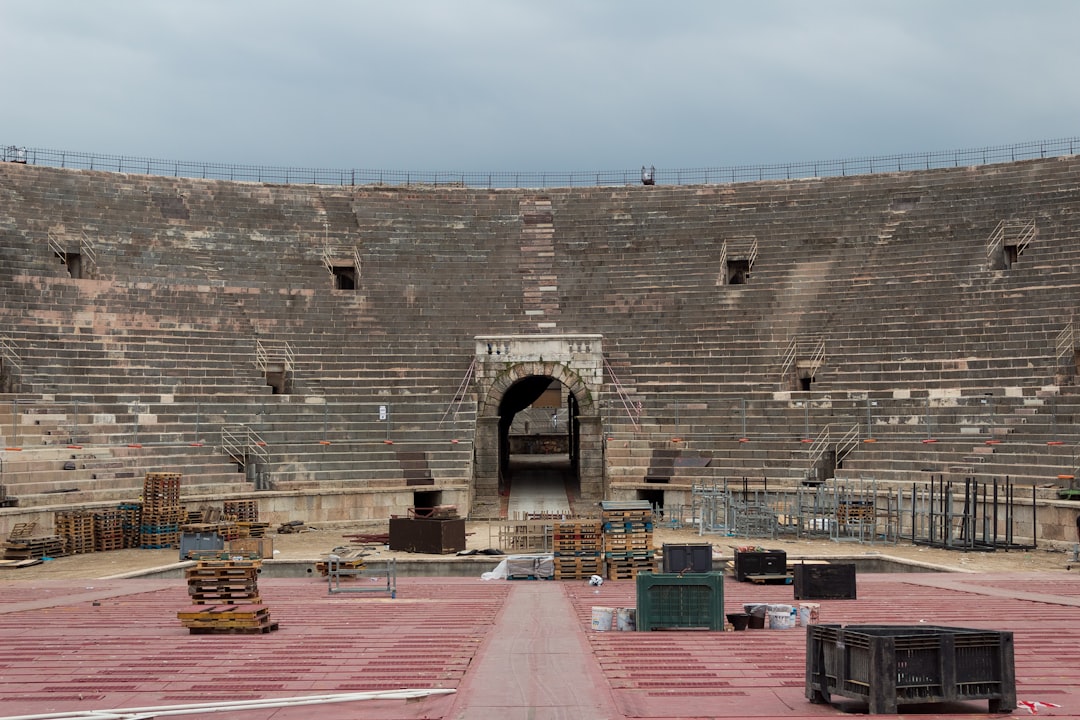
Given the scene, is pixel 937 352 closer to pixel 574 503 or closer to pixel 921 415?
pixel 921 415

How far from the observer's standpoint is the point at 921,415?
90.7 feet

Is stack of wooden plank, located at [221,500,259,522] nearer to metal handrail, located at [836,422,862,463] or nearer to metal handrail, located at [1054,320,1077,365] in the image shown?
metal handrail, located at [836,422,862,463]

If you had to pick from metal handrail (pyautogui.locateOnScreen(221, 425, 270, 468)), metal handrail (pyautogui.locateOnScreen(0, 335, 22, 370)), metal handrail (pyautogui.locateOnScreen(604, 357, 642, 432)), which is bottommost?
metal handrail (pyautogui.locateOnScreen(221, 425, 270, 468))

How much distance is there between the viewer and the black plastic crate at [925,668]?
734 cm

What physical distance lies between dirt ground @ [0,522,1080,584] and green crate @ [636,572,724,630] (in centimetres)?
700

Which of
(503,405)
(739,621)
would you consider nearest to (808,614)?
(739,621)

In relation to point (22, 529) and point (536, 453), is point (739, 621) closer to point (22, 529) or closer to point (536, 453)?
point (22, 529)

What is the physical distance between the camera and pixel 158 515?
23500mm

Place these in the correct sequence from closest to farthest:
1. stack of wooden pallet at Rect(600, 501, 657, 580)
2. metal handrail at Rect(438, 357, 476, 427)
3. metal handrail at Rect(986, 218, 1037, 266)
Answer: stack of wooden pallet at Rect(600, 501, 657, 580), metal handrail at Rect(438, 357, 476, 427), metal handrail at Rect(986, 218, 1037, 266)

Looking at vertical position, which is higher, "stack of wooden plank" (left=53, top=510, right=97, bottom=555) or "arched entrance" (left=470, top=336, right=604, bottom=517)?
"arched entrance" (left=470, top=336, right=604, bottom=517)

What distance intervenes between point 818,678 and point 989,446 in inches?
772

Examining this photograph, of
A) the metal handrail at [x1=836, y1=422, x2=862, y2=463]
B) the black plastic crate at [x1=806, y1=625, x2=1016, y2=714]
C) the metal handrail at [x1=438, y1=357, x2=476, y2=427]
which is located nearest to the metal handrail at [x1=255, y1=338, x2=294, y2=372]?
the metal handrail at [x1=438, y1=357, x2=476, y2=427]

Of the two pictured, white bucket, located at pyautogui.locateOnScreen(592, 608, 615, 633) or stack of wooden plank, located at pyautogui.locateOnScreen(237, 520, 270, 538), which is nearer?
white bucket, located at pyautogui.locateOnScreen(592, 608, 615, 633)

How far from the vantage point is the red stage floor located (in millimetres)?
7930
